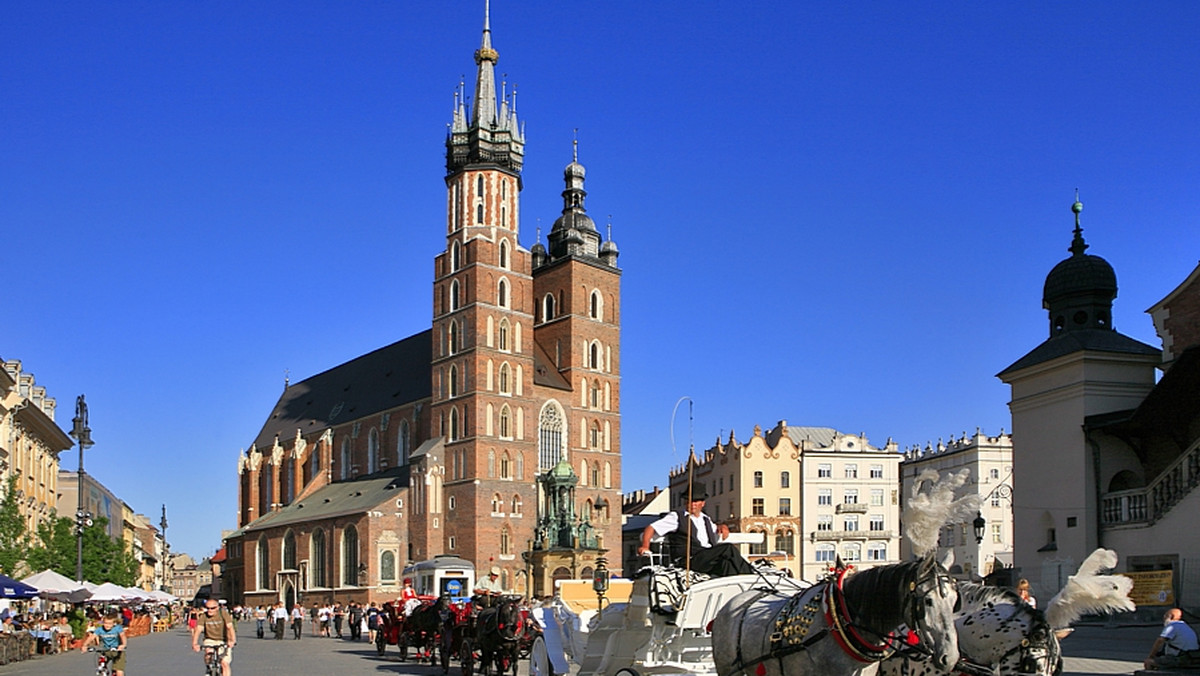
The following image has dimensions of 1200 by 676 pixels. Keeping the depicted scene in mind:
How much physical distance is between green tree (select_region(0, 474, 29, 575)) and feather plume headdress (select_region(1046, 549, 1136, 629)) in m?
31.8

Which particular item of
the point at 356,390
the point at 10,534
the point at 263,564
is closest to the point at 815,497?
the point at 356,390

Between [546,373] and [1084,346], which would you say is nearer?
[1084,346]

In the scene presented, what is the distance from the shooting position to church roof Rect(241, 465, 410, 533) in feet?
220

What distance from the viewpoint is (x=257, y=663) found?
25406 mm

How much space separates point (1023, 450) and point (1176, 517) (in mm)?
5355

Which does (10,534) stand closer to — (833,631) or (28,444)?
(28,444)

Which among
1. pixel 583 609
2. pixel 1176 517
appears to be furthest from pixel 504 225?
pixel 583 609

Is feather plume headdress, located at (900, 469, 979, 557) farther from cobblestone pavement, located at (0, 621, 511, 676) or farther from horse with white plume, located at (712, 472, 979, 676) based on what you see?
cobblestone pavement, located at (0, 621, 511, 676)

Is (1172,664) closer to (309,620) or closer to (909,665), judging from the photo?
(909,665)

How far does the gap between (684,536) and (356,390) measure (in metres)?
72.5

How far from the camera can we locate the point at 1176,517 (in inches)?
874

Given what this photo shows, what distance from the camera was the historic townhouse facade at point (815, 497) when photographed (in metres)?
71.6

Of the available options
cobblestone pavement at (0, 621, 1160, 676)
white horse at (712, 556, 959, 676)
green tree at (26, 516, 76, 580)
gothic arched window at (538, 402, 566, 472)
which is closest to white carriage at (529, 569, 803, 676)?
white horse at (712, 556, 959, 676)

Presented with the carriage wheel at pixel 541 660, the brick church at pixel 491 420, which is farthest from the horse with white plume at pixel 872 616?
the brick church at pixel 491 420
